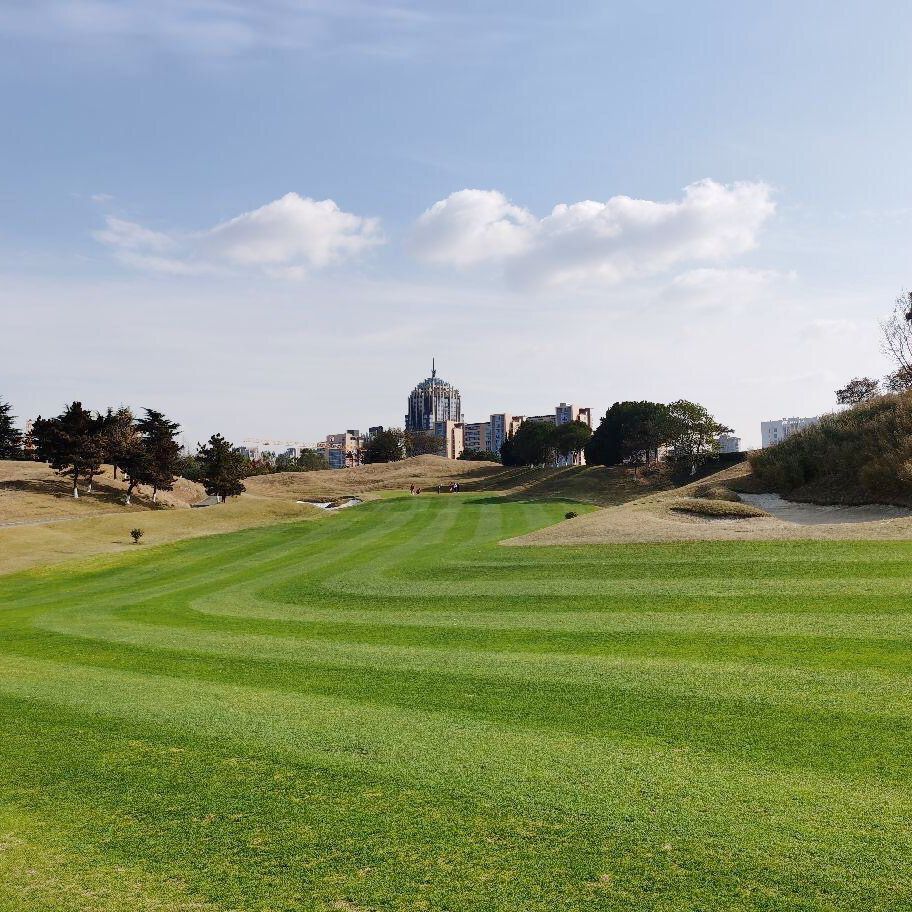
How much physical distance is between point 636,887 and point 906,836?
74.2 inches

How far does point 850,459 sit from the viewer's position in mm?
A: 26828

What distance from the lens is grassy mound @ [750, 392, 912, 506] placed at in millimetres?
23734

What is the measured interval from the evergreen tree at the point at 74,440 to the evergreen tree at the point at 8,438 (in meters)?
30.8

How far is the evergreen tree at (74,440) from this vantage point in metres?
46.7

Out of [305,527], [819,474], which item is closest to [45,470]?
[305,527]

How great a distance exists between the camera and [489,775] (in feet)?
18.1

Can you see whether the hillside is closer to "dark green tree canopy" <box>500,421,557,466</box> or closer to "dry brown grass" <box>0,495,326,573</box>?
"dark green tree canopy" <box>500,421,557,466</box>

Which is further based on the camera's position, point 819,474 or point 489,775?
point 819,474

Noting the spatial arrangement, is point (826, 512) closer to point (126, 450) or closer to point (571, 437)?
point (126, 450)

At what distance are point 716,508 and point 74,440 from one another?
41.8 metres

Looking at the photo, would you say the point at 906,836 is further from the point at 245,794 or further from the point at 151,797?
the point at 151,797

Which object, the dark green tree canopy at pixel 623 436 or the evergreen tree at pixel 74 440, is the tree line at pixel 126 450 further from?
the dark green tree canopy at pixel 623 436

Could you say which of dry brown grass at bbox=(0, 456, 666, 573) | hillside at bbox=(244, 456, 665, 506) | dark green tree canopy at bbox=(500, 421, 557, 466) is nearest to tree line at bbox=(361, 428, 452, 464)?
hillside at bbox=(244, 456, 665, 506)

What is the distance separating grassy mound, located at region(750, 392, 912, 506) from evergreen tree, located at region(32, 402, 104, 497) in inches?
1669
